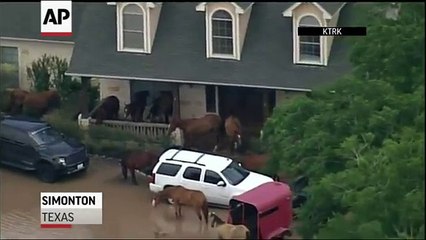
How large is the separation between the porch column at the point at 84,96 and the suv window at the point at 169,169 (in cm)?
522

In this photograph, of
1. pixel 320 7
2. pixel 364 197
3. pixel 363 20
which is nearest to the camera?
pixel 364 197

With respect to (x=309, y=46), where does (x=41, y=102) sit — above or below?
below

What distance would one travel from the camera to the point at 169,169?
25766 millimetres

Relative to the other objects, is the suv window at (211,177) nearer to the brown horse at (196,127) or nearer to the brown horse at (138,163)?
the brown horse at (138,163)

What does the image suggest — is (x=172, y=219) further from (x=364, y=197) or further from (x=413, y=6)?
(x=364, y=197)

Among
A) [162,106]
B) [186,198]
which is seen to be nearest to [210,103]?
[162,106]

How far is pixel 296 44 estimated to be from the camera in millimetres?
28547

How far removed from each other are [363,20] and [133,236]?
6.08 meters

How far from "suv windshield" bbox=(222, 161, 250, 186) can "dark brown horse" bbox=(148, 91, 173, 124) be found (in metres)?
4.49

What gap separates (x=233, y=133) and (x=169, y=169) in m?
3.14

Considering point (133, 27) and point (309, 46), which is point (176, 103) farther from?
point (309, 46)

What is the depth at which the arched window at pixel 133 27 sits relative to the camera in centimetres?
2959

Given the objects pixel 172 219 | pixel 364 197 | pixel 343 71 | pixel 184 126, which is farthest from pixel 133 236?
pixel 364 197

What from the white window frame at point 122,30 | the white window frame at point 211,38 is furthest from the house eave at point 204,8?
the white window frame at point 122,30
